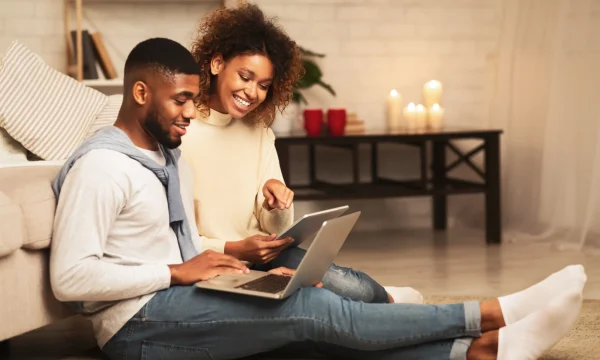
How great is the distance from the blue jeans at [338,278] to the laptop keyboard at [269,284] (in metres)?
0.25

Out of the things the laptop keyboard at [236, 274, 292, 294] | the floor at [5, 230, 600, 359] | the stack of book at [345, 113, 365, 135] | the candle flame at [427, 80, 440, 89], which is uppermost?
the candle flame at [427, 80, 440, 89]

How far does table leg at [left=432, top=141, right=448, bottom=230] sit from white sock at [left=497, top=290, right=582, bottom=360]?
252cm

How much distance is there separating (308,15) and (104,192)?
2802 millimetres

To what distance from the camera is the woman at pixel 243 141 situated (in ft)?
7.32

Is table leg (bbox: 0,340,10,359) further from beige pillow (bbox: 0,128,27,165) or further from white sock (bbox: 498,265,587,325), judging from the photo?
white sock (bbox: 498,265,587,325)

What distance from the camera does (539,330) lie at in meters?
1.79

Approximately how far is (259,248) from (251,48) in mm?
512

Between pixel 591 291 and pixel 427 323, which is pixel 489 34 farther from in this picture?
pixel 427 323

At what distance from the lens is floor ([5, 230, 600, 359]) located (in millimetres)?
2389

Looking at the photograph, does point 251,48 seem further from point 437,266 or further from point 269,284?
point 437,266

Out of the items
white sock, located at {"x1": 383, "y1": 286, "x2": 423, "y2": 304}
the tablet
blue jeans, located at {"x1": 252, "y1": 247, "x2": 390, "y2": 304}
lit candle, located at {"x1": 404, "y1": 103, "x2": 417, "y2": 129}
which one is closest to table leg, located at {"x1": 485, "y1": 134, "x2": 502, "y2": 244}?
lit candle, located at {"x1": 404, "y1": 103, "x2": 417, "y2": 129}

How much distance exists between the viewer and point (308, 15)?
4414 mm

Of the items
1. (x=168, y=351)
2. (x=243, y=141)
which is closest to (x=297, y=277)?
(x=168, y=351)

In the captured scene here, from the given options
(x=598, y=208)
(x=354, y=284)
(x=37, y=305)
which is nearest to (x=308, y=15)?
(x=598, y=208)
